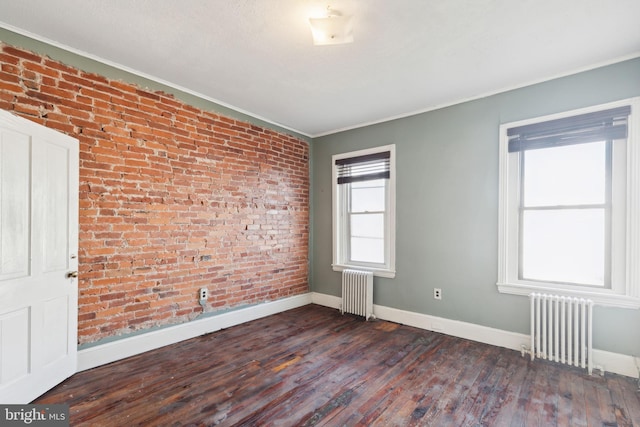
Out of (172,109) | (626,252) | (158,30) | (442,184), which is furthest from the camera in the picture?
(442,184)

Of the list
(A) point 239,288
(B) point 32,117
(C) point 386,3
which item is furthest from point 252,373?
(C) point 386,3

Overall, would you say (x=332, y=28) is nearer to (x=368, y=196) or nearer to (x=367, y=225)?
(x=368, y=196)

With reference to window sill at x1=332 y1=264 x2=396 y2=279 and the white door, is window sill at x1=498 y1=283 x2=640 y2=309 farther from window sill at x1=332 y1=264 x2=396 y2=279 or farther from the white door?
the white door

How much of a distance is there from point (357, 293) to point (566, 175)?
9.17 ft

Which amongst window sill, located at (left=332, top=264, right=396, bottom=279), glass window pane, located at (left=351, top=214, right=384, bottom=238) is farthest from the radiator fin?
glass window pane, located at (left=351, top=214, right=384, bottom=238)

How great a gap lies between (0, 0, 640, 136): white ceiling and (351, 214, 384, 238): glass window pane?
1735 millimetres

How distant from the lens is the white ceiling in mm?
2080

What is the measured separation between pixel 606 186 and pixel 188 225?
427 cm

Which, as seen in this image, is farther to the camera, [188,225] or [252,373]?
→ [188,225]

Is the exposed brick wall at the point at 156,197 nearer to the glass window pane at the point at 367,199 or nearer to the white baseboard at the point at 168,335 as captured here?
the white baseboard at the point at 168,335

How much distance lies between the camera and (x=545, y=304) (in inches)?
115

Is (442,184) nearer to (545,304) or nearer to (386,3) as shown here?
(545,304)

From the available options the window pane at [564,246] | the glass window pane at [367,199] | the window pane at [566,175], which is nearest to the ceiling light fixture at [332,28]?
the window pane at [566,175]

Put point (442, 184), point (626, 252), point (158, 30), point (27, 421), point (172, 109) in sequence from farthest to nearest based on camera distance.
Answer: point (442, 184) < point (172, 109) < point (626, 252) < point (158, 30) < point (27, 421)
